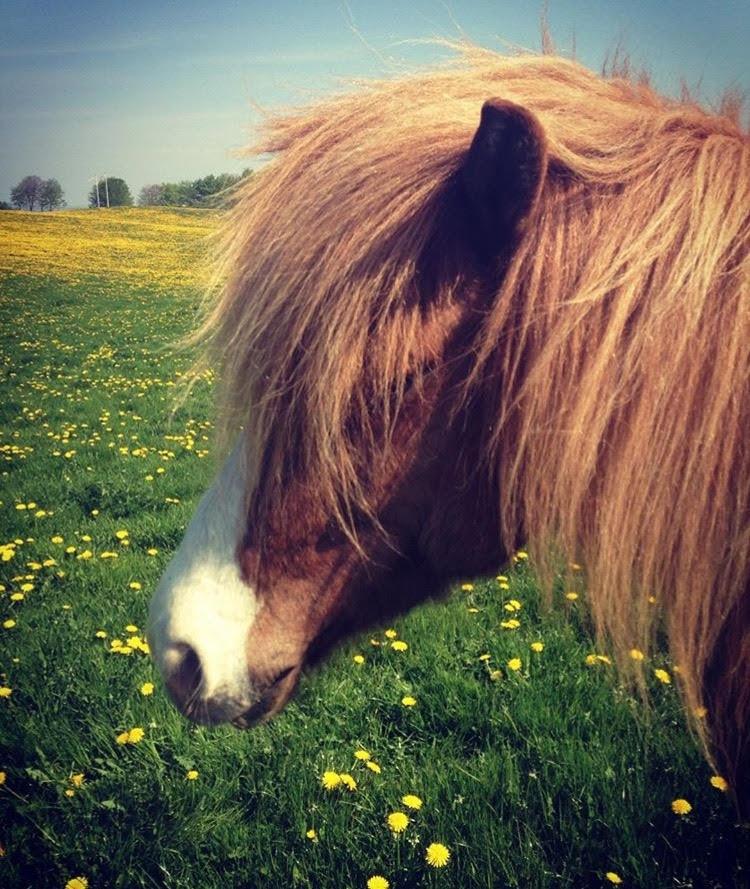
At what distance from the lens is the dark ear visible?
3.39 feet

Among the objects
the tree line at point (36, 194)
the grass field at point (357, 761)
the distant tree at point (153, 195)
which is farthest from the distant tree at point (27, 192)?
the grass field at point (357, 761)

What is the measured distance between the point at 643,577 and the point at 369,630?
70 centimetres

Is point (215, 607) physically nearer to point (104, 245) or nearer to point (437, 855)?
point (437, 855)

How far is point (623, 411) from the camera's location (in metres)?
1.18

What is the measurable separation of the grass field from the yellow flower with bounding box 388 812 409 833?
0.01 meters

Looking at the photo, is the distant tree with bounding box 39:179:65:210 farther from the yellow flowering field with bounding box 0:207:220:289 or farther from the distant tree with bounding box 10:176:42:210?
the yellow flowering field with bounding box 0:207:220:289

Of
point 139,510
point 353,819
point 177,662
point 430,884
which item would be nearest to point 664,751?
point 430,884

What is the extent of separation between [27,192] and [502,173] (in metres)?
94.8

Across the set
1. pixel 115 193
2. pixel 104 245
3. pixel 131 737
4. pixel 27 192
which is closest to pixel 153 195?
pixel 115 193

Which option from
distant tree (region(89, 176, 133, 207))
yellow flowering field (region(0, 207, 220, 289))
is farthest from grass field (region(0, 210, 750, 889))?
distant tree (region(89, 176, 133, 207))

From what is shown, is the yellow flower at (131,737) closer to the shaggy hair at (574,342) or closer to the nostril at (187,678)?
the nostril at (187,678)

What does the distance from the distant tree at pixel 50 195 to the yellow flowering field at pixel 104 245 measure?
3866 cm

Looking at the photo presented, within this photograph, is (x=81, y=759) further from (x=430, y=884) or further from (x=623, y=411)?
(x=623, y=411)

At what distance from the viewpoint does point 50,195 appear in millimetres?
79938
